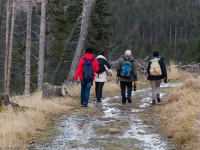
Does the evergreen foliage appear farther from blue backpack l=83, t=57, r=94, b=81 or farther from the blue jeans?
blue backpack l=83, t=57, r=94, b=81

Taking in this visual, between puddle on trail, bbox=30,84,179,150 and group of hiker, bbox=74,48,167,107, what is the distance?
1.13 meters

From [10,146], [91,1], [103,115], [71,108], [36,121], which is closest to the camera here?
[10,146]

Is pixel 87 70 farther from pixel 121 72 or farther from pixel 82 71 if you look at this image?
pixel 121 72

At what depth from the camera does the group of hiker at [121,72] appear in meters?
9.10

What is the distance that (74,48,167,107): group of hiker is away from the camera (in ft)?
29.9

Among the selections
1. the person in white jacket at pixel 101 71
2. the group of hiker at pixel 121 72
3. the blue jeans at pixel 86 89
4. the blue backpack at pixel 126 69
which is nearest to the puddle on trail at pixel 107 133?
the blue jeans at pixel 86 89

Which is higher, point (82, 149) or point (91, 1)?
point (91, 1)

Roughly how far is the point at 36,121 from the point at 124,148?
7.45 ft

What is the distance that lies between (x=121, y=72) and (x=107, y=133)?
4.09 metres

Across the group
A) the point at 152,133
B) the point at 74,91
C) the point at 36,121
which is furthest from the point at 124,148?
the point at 74,91

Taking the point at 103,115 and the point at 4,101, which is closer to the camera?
the point at 4,101

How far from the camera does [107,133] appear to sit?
5.82 m

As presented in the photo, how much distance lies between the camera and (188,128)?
208 inches

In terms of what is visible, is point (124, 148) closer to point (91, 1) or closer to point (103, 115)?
point (103, 115)
